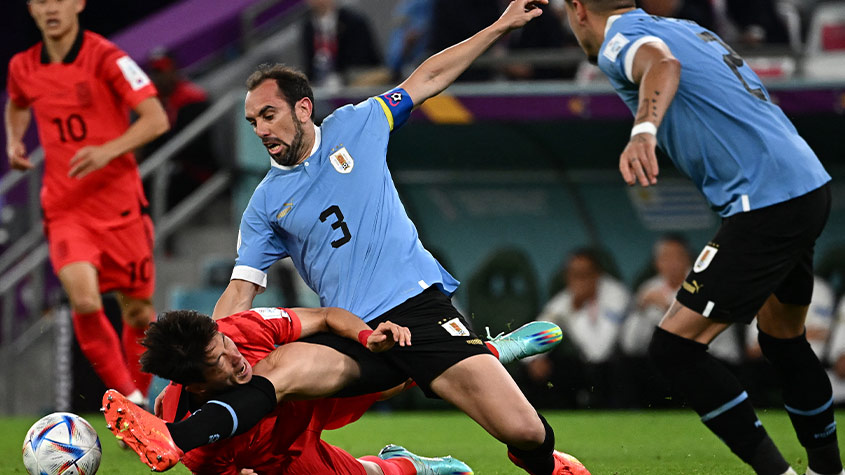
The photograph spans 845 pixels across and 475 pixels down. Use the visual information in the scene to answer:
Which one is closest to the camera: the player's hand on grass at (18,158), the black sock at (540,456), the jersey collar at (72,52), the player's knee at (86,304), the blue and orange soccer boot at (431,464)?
the black sock at (540,456)

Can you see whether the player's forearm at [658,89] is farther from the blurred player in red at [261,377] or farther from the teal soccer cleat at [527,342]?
the teal soccer cleat at [527,342]

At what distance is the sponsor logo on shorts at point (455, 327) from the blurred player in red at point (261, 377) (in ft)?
0.95

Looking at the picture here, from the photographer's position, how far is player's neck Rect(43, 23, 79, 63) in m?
7.56

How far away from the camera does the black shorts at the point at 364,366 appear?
4922mm

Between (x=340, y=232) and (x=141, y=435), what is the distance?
1.29 m

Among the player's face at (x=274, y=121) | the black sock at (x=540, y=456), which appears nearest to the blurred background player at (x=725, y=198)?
the black sock at (x=540, y=456)

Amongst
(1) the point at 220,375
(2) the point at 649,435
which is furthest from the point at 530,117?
(1) the point at 220,375

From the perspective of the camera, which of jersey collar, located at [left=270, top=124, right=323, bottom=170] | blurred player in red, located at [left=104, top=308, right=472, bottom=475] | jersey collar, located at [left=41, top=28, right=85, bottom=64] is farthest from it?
jersey collar, located at [left=41, top=28, right=85, bottom=64]

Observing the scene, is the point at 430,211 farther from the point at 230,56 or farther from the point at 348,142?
the point at 348,142

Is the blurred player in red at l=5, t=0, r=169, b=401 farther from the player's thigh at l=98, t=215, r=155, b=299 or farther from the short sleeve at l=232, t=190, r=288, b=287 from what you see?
the short sleeve at l=232, t=190, r=288, b=287

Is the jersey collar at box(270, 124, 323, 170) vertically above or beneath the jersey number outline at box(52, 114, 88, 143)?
above

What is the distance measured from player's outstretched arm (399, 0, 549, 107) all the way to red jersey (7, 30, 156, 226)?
2555 mm

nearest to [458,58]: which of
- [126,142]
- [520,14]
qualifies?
[520,14]

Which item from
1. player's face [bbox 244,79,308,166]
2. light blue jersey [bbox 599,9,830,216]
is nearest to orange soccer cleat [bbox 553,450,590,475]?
light blue jersey [bbox 599,9,830,216]
